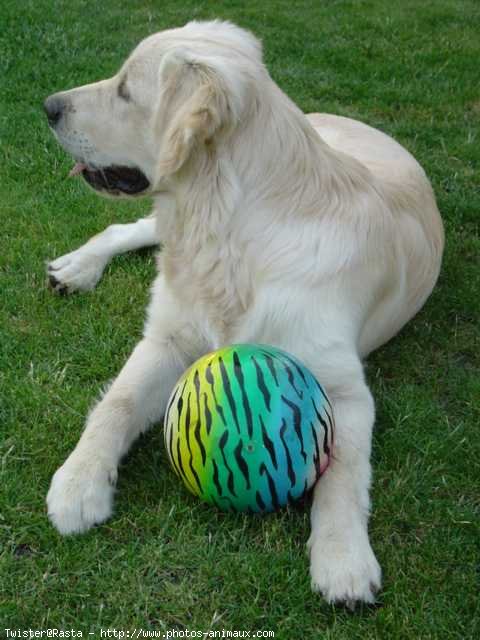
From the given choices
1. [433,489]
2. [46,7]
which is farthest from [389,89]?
[433,489]

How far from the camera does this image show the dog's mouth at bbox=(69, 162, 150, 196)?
3.09 metres

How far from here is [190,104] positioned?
2666 millimetres

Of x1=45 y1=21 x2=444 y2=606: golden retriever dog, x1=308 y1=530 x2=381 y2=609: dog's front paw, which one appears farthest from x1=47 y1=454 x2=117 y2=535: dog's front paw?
x1=308 y1=530 x2=381 y2=609: dog's front paw

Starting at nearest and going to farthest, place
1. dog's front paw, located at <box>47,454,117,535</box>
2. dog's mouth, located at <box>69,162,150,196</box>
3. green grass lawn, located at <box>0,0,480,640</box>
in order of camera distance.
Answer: green grass lawn, located at <box>0,0,480,640</box> < dog's front paw, located at <box>47,454,117,535</box> < dog's mouth, located at <box>69,162,150,196</box>

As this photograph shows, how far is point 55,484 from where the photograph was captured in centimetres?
264

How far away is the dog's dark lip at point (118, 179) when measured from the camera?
3.09m

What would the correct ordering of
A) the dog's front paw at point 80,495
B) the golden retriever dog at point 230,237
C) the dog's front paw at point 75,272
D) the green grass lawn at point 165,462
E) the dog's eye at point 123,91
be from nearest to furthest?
the green grass lawn at point 165,462 → the dog's front paw at point 80,495 → the golden retriever dog at point 230,237 → the dog's eye at point 123,91 → the dog's front paw at point 75,272

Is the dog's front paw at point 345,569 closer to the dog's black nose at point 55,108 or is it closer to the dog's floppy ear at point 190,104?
the dog's floppy ear at point 190,104

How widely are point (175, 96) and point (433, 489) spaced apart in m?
1.66

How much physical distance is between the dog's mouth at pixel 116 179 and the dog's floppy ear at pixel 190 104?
33 centimetres

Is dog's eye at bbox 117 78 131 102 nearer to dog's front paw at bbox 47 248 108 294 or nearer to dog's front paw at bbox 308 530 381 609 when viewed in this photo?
dog's front paw at bbox 47 248 108 294

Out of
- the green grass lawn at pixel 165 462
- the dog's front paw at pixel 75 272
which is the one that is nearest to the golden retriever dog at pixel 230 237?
the green grass lawn at pixel 165 462

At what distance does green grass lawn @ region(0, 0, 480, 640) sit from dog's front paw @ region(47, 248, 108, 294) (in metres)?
0.07

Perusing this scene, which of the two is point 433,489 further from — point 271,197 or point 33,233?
point 33,233
